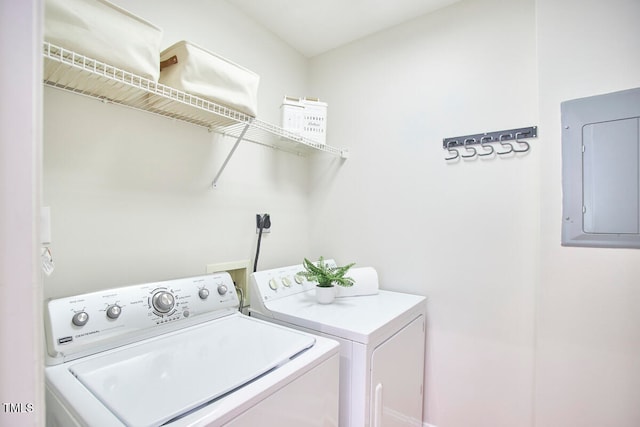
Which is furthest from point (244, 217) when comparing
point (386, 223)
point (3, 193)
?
point (3, 193)

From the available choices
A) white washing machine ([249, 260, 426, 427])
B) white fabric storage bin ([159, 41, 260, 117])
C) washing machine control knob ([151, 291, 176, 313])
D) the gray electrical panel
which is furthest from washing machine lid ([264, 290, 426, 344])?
white fabric storage bin ([159, 41, 260, 117])

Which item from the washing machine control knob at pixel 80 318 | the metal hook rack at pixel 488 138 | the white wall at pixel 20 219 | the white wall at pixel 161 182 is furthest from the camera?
the metal hook rack at pixel 488 138

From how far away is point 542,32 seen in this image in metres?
1.38

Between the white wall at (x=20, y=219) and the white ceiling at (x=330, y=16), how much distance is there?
5.86ft

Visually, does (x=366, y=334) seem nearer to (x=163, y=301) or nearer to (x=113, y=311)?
(x=163, y=301)

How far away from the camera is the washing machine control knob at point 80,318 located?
982 mm

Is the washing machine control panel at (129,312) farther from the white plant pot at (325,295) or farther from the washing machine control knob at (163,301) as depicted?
the white plant pot at (325,295)

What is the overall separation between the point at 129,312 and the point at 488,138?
1.85 metres

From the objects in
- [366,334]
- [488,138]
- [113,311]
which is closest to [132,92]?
[113,311]

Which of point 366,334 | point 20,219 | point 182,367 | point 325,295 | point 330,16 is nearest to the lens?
point 20,219

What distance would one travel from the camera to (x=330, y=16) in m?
1.89

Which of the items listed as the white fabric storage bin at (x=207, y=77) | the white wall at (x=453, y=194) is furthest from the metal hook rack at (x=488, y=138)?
the white fabric storage bin at (x=207, y=77)

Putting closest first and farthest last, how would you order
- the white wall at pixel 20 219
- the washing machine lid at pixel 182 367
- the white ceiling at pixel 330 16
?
the white wall at pixel 20 219 < the washing machine lid at pixel 182 367 < the white ceiling at pixel 330 16

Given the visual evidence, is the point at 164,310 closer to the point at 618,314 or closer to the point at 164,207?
the point at 164,207
